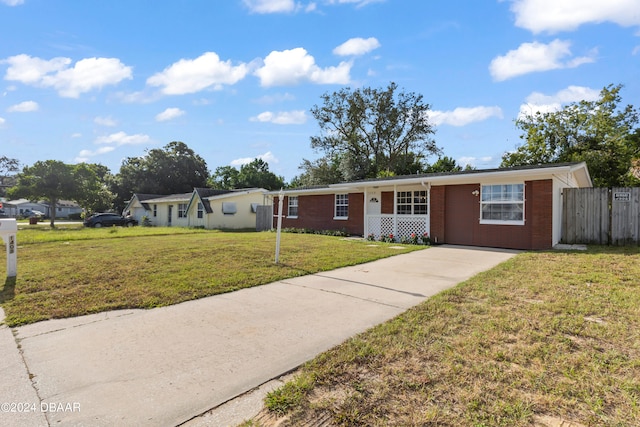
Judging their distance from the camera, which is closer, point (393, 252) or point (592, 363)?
point (592, 363)

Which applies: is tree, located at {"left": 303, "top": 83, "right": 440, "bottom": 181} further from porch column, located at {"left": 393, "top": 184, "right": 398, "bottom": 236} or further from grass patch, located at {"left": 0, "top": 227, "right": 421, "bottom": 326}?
grass patch, located at {"left": 0, "top": 227, "right": 421, "bottom": 326}

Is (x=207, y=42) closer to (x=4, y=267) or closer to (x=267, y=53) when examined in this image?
(x=267, y=53)

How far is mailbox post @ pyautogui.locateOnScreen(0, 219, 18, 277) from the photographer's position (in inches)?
259

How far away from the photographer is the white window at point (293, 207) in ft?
67.8

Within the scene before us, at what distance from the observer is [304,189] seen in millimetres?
19531

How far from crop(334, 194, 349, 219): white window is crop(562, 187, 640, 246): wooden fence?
9426mm

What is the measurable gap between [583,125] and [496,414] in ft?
88.6

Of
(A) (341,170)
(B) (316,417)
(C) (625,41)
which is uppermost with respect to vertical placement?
(C) (625,41)

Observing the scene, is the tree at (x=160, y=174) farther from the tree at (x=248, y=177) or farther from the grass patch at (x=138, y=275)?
the grass patch at (x=138, y=275)

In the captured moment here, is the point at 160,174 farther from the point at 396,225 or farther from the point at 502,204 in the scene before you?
the point at 502,204

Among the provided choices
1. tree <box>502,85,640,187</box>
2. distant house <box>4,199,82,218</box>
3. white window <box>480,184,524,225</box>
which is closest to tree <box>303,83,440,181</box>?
tree <box>502,85,640,187</box>

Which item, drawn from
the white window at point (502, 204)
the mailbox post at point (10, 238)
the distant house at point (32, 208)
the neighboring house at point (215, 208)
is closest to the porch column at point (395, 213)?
the white window at point (502, 204)

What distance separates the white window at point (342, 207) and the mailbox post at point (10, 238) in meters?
13.4

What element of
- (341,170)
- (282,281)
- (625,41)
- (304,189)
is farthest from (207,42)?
(341,170)
